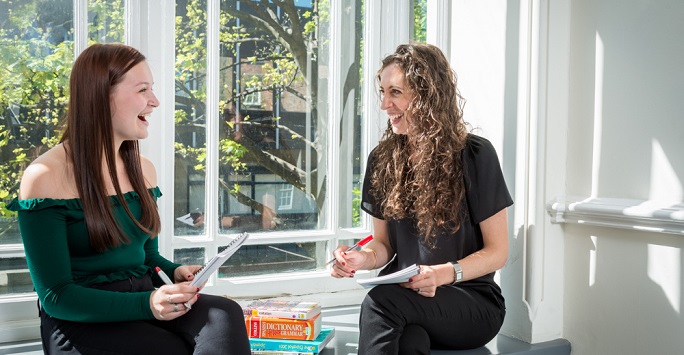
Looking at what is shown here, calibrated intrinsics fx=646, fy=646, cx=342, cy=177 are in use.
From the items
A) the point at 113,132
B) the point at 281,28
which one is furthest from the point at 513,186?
the point at 113,132

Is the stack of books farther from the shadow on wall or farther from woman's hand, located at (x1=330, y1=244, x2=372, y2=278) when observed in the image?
the shadow on wall

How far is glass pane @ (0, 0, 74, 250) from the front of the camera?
6.91 ft

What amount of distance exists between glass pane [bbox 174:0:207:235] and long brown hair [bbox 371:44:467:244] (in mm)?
732

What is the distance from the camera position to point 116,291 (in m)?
1.68

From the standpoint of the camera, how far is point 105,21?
2.24 m

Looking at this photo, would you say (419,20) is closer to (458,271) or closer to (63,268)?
(458,271)

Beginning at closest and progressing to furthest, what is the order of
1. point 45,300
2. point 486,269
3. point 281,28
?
1. point 45,300
2. point 486,269
3. point 281,28

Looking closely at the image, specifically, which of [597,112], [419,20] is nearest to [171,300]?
[597,112]

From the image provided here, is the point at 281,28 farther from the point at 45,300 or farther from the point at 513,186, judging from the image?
the point at 45,300

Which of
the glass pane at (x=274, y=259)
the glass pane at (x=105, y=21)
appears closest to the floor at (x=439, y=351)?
the glass pane at (x=274, y=259)

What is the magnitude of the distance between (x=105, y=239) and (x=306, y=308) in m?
0.69

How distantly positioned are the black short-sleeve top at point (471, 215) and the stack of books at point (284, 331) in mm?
359

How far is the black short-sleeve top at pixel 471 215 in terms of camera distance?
1972mm

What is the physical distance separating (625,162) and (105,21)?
5.86 feet
